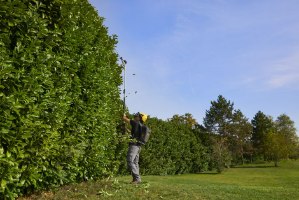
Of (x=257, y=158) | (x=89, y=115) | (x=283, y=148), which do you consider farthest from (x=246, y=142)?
(x=89, y=115)

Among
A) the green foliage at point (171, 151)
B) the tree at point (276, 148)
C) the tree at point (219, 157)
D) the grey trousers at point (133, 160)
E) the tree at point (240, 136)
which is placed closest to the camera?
the grey trousers at point (133, 160)

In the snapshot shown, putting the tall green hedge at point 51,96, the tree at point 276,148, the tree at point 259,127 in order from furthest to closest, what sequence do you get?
the tree at point 259,127
the tree at point 276,148
the tall green hedge at point 51,96

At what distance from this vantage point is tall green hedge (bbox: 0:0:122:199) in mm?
6473

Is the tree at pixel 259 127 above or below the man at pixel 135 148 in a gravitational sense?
above

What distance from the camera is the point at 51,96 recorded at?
755cm

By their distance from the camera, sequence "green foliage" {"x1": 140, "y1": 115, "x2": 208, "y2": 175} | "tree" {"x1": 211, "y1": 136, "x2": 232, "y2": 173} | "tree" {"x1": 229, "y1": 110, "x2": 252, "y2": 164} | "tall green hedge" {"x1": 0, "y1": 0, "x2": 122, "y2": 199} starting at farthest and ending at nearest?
"tree" {"x1": 229, "y1": 110, "x2": 252, "y2": 164} → "tree" {"x1": 211, "y1": 136, "x2": 232, "y2": 173} → "green foliage" {"x1": 140, "y1": 115, "x2": 208, "y2": 175} → "tall green hedge" {"x1": 0, "y1": 0, "x2": 122, "y2": 199}

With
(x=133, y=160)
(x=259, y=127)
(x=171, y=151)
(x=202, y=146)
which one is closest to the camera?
(x=133, y=160)

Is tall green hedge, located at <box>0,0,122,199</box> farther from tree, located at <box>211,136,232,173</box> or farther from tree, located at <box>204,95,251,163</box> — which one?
tree, located at <box>204,95,251,163</box>

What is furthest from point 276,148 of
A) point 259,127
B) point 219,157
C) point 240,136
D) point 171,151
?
point 171,151

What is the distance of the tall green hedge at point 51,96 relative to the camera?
6473 millimetres

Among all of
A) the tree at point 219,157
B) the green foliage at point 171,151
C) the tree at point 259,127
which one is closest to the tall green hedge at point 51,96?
the green foliage at point 171,151

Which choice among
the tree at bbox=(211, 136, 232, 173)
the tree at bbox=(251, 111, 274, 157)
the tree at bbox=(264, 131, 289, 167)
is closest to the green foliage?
the tree at bbox=(211, 136, 232, 173)

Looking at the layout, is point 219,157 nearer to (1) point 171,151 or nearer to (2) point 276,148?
(1) point 171,151

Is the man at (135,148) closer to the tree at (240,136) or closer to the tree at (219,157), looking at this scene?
the tree at (219,157)
